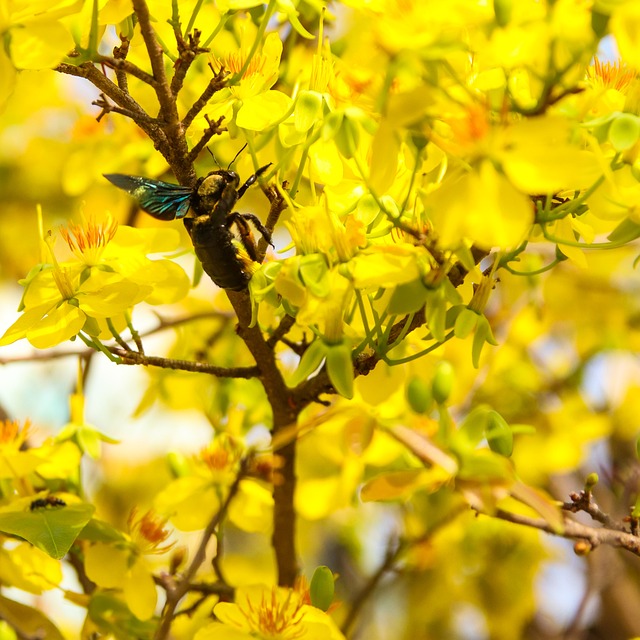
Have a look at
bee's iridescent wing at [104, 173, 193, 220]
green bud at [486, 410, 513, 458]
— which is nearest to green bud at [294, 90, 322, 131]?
bee's iridescent wing at [104, 173, 193, 220]

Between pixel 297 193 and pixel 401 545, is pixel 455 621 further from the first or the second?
pixel 297 193

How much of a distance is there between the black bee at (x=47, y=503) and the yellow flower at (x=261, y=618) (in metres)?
0.17

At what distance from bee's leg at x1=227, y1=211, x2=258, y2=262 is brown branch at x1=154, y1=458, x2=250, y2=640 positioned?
228 mm

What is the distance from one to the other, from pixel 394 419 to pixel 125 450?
3.31 feet

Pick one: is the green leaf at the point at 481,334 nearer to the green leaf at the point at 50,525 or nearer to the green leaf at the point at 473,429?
the green leaf at the point at 473,429

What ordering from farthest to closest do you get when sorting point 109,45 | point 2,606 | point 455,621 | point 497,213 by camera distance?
1. point 455,621
2. point 109,45
3. point 2,606
4. point 497,213

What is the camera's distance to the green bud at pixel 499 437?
2.11ft

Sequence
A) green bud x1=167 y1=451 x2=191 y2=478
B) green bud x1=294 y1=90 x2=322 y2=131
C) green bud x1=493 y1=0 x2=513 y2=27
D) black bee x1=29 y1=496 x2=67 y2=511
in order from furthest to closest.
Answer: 1. green bud x1=167 y1=451 x2=191 y2=478
2. black bee x1=29 y1=496 x2=67 y2=511
3. green bud x1=294 y1=90 x2=322 y2=131
4. green bud x1=493 y1=0 x2=513 y2=27

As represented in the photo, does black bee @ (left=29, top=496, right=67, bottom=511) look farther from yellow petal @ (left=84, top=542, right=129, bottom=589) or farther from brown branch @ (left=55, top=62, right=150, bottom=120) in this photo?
brown branch @ (left=55, top=62, right=150, bottom=120)

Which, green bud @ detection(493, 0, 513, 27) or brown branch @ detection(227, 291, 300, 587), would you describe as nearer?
green bud @ detection(493, 0, 513, 27)

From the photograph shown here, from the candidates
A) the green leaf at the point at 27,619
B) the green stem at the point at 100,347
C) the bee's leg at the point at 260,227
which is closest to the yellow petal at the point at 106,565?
the green leaf at the point at 27,619

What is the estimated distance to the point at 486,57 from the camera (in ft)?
1.69

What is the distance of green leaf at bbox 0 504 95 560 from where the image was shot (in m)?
0.69

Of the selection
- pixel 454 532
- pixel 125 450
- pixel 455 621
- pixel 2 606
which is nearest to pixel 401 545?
pixel 454 532
